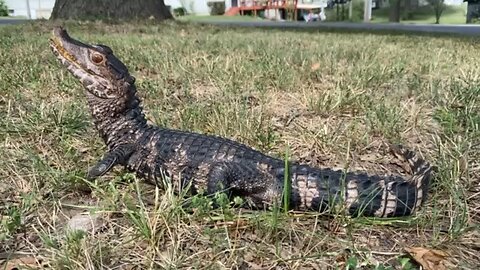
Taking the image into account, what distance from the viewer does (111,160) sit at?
224 cm

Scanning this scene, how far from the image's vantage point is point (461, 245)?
1800 mm

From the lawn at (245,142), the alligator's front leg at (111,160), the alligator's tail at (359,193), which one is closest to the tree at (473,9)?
the lawn at (245,142)

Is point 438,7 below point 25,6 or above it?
below

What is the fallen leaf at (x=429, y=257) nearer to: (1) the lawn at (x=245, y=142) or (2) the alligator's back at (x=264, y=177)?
(1) the lawn at (x=245, y=142)

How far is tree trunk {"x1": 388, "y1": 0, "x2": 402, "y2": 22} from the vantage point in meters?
26.5

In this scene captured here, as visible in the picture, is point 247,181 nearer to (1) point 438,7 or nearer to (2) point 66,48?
(2) point 66,48

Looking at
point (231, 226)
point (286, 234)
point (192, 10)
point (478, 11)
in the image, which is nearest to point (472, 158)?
point (286, 234)

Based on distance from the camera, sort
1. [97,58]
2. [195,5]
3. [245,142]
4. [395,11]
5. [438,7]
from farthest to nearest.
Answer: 1. [195,5]
2. [395,11]
3. [438,7]
4. [245,142]
5. [97,58]

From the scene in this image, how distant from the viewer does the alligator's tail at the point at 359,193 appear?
1.98 meters

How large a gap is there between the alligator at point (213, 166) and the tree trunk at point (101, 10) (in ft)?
27.9

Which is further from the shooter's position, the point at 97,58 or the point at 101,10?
the point at 101,10

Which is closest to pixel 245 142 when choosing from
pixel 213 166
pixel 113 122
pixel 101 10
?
Answer: pixel 213 166

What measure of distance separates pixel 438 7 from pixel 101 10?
2094 centimetres

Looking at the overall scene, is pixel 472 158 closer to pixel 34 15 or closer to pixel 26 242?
pixel 26 242
